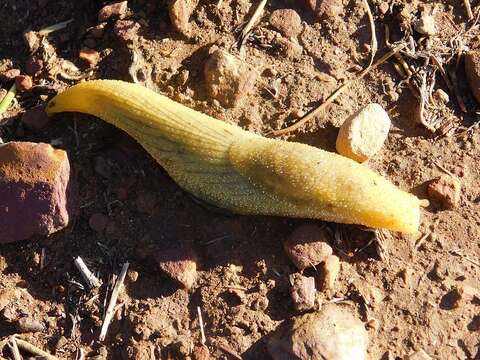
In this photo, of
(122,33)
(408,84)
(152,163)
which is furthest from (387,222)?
(122,33)

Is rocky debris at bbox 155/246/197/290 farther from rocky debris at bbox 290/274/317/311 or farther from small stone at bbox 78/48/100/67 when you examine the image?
small stone at bbox 78/48/100/67

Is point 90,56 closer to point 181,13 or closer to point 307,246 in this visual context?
point 181,13

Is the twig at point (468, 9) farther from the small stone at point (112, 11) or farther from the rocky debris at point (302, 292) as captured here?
the small stone at point (112, 11)

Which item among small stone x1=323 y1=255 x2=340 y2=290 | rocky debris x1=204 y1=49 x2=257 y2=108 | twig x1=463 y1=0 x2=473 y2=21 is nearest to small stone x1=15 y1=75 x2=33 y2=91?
rocky debris x1=204 y1=49 x2=257 y2=108

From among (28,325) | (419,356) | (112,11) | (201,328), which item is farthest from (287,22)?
(28,325)

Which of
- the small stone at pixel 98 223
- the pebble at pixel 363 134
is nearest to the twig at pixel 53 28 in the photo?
the small stone at pixel 98 223

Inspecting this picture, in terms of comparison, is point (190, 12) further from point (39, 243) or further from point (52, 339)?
point (52, 339)
